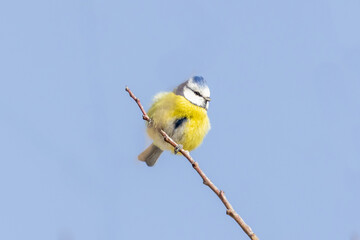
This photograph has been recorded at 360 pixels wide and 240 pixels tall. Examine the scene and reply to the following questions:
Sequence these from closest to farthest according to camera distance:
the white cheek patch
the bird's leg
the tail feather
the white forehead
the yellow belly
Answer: the bird's leg
the yellow belly
the white cheek patch
the white forehead
the tail feather

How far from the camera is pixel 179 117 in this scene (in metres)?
5.18

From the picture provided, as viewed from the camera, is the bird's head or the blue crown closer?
the bird's head

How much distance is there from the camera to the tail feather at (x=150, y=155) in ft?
20.2

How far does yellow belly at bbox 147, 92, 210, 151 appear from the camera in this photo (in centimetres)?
514

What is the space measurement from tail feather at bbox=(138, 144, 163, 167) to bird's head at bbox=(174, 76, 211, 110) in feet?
3.23

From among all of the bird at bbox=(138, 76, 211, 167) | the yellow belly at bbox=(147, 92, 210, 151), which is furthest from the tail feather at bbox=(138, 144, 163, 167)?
the yellow belly at bbox=(147, 92, 210, 151)

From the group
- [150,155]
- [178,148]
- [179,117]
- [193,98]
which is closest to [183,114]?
[179,117]

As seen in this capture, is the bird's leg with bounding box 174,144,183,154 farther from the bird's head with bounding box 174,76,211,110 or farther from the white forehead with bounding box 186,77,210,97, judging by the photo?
the white forehead with bounding box 186,77,210,97

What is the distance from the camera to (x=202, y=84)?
558cm

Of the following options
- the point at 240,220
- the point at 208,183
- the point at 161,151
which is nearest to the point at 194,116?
the point at 161,151

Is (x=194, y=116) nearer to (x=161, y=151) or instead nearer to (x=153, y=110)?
(x=153, y=110)

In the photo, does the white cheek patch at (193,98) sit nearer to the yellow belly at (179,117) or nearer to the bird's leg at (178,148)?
the yellow belly at (179,117)

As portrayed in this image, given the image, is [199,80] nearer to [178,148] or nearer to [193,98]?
[193,98]

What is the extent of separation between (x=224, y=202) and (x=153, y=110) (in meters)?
2.74
